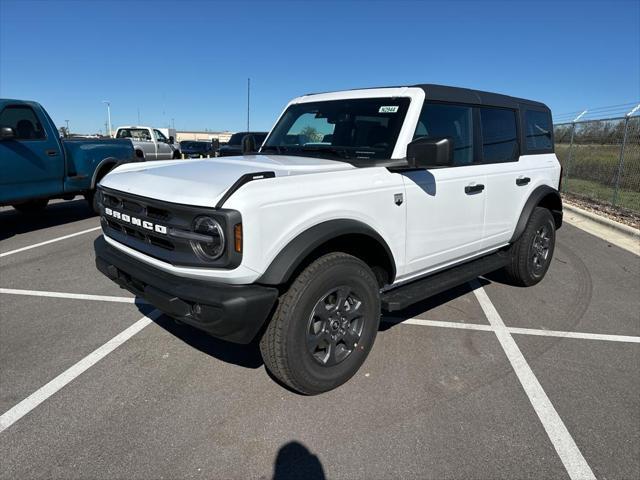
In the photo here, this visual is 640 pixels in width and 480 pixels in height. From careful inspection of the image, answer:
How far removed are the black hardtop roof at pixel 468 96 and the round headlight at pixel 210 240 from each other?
212 centimetres

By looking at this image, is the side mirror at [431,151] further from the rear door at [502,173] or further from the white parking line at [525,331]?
the white parking line at [525,331]

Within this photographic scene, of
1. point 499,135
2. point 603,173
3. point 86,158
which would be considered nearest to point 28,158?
point 86,158

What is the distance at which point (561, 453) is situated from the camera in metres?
2.42

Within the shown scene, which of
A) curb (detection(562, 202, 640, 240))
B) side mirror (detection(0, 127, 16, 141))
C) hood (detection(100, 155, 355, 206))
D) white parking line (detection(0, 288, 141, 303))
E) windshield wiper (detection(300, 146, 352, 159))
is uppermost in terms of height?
side mirror (detection(0, 127, 16, 141))

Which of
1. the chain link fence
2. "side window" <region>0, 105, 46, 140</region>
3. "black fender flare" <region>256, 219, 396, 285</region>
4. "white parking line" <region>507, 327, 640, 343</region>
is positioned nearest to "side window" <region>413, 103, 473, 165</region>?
"black fender flare" <region>256, 219, 396, 285</region>

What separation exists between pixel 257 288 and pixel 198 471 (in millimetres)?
967

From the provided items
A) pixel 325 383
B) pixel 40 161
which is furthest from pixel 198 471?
pixel 40 161

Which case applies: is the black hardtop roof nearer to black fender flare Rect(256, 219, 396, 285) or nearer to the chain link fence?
black fender flare Rect(256, 219, 396, 285)

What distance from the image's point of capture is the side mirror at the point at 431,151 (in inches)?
114

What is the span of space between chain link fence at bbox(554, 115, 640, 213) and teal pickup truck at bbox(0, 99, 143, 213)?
10820 millimetres

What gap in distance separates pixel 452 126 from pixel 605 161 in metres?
11.8

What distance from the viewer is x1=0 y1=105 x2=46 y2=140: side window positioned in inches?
285

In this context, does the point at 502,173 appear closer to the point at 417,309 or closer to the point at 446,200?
the point at 446,200

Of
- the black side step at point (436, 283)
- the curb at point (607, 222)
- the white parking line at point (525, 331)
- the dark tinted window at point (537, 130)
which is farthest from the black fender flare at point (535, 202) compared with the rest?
the curb at point (607, 222)
